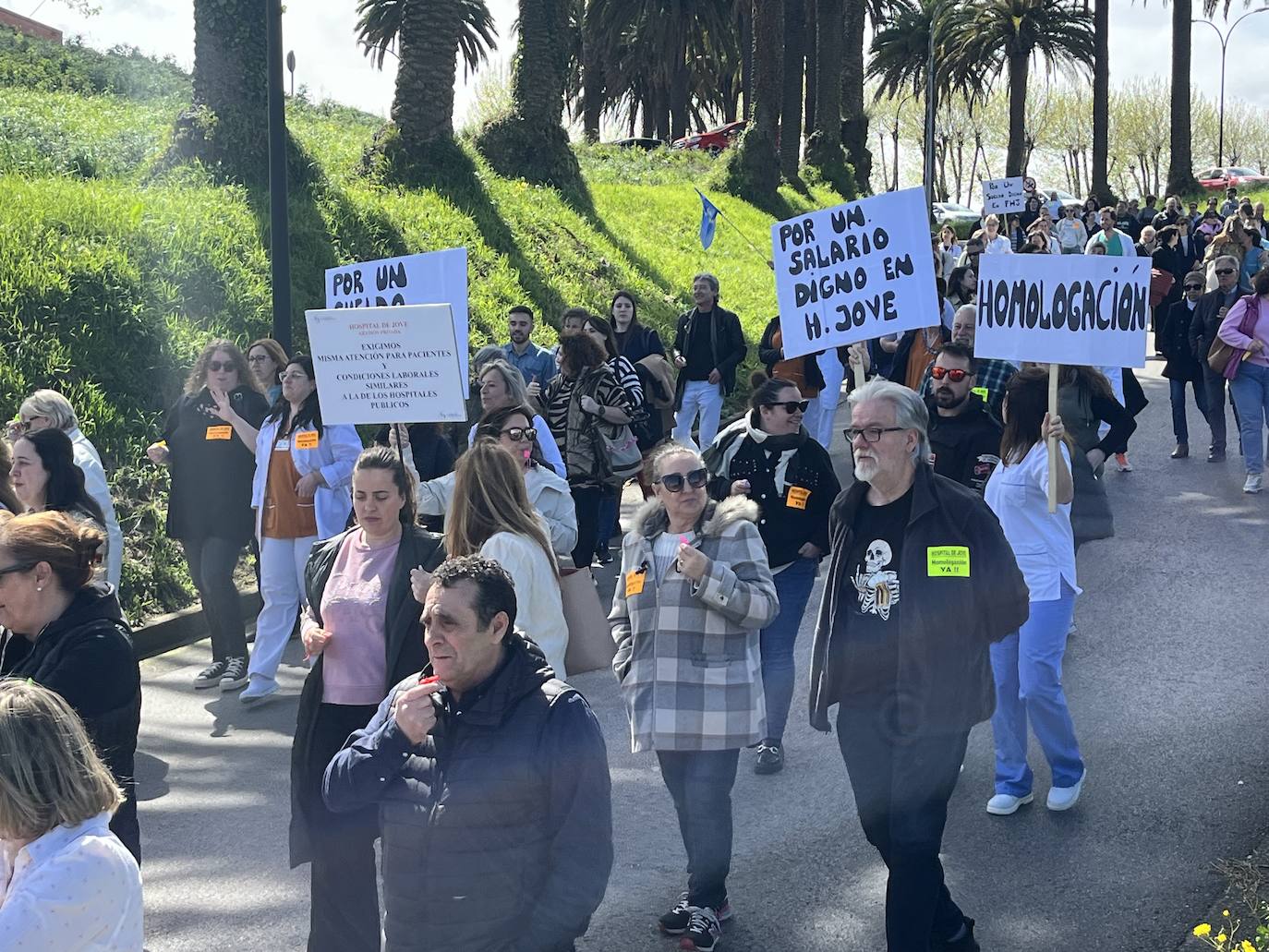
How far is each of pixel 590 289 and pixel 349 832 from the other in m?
16.0

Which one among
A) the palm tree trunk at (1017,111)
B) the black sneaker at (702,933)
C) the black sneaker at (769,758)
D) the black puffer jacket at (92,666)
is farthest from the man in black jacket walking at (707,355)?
the palm tree trunk at (1017,111)

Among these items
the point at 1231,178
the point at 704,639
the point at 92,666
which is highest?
the point at 1231,178

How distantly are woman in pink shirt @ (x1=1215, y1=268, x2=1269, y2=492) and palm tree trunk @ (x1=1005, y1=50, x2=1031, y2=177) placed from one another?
35.8 metres

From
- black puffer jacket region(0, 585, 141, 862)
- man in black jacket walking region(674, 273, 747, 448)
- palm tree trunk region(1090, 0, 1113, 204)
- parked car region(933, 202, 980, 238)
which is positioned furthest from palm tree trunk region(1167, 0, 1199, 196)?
black puffer jacket region(0, 585, 141, 862)

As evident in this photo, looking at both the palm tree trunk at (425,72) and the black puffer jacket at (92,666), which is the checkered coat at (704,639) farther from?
the palm tree trunk at (425,72)

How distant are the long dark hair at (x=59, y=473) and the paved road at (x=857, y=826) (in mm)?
1350

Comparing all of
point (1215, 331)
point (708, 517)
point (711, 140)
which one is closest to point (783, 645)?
point (708, 517)

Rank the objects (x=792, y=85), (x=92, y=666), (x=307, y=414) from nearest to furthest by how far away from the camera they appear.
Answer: (x=92, y=666) → (x=307, y=414) → (x=792, y=85)

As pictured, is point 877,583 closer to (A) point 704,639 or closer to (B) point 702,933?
(A) point 704,639

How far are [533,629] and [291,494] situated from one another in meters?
3.56

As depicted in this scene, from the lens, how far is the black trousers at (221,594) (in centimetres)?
870

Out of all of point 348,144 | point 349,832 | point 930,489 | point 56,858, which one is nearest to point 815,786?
point 930,489

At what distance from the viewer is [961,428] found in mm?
7594

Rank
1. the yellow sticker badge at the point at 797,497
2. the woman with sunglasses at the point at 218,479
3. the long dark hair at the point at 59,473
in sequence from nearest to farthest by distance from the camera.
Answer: the long dark hair at the point at 59,473, the yellow sticker badge at the point at 797,497, the woman with sunglasses at the point at 218,479
